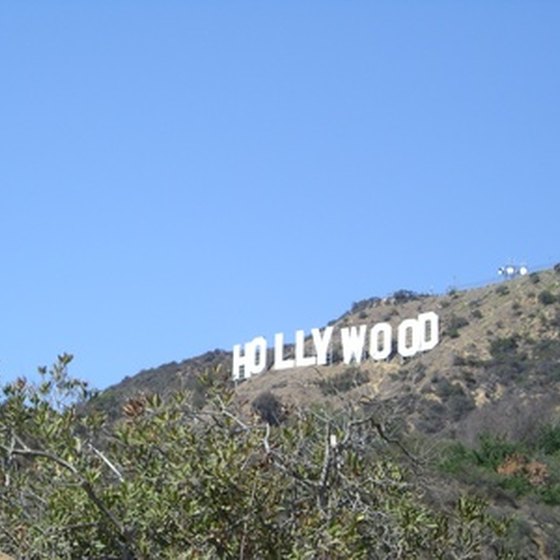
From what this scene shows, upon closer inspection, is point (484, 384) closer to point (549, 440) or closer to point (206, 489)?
point (549, 440)

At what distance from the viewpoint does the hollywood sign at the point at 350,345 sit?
6041cm

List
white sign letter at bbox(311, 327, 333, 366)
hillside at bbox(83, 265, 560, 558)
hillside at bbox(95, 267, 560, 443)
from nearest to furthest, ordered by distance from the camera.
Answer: hillside at bbox(83, 265, 560, 558) → hillside at bbox(95, 267, 560, 443) → white sign letter at bbox(311, 327, 333, 366)

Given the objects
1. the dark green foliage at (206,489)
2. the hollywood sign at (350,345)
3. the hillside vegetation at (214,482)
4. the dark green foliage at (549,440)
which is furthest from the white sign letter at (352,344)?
the dark green foliage at (206,489)

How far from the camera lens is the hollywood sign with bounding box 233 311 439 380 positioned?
6041 centimetres

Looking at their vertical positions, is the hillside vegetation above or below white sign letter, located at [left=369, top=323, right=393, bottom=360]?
below

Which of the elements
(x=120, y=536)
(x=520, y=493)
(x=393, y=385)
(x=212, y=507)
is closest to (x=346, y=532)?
(x=212, y=507)

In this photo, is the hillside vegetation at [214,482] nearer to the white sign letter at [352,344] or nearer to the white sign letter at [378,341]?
the white sign letter at [352,344]

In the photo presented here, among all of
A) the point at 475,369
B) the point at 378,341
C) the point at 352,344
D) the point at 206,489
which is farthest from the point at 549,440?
the point at 206,489

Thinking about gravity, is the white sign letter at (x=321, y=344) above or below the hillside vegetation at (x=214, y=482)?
above

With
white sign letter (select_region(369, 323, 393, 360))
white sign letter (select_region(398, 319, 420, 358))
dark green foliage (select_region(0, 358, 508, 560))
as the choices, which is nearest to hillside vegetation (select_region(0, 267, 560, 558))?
dark green foliage (select_region(0, 358, 508, 560))

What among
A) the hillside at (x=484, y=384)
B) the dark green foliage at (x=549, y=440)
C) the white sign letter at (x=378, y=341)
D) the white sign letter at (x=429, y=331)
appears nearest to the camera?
the hillside at (x=484, y=384)

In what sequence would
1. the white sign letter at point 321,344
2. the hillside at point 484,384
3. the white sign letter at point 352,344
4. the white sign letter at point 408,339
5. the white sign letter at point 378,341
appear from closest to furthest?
the hillside at point 484,384
the white sign letter at point 352,344
the white sign letter at point 321,344
the white sign letter at point 378,341
the white sign letter at point 408,339

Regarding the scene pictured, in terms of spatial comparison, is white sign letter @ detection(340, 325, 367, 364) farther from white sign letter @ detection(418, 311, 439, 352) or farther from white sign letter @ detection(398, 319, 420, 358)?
white sign letter @ detection(418, 311, 439, 352)

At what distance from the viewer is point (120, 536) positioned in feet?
30.4
